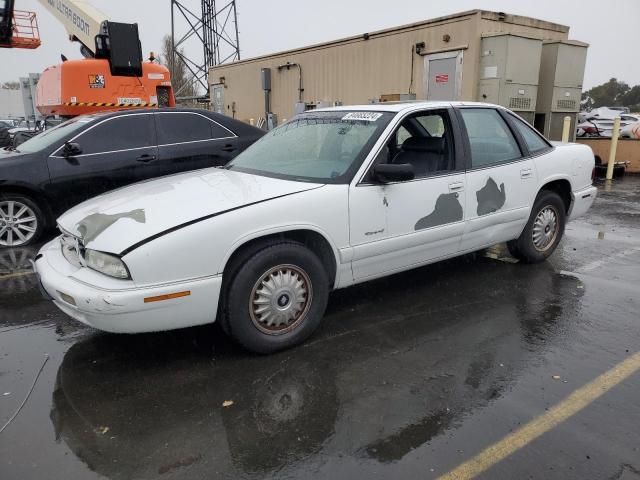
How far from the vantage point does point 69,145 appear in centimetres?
575

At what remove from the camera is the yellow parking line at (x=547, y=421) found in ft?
7.46

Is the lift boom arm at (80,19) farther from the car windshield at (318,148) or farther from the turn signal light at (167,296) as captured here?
the turn signal light at (167,296)

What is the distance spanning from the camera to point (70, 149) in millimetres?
5770

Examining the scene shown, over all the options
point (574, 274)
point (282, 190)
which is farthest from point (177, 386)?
point (574, 274)

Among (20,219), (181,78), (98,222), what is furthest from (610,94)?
(98,222)

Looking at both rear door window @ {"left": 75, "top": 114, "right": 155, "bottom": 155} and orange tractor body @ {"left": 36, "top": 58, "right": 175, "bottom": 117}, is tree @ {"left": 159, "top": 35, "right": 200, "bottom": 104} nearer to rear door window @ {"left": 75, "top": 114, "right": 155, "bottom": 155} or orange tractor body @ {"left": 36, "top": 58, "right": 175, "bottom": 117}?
orange tractor body @ {"left": 36, "top": 58, "right": 175, "bottom": 117}

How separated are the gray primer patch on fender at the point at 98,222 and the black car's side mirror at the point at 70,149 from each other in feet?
9.72

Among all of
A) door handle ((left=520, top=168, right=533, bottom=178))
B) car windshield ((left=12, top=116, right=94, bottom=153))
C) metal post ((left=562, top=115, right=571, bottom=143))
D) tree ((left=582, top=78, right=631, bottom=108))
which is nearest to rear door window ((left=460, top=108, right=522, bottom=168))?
door handle ((left=520, top=168, right=533, bottom=178))

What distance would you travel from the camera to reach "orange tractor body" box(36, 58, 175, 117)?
9648 millimetres

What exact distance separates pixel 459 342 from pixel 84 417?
2.35 metres

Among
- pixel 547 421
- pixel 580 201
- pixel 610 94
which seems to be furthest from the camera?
pixel 610 94

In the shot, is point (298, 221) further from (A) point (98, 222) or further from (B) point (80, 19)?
(B) point (80, 19)

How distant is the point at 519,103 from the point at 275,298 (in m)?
8.48

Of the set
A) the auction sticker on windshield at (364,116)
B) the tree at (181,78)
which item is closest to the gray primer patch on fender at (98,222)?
the auction sticker on windshield at (364,116)
